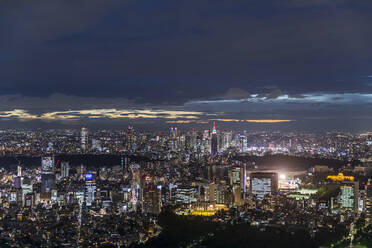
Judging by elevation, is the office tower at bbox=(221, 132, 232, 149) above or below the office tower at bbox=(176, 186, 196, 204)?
above

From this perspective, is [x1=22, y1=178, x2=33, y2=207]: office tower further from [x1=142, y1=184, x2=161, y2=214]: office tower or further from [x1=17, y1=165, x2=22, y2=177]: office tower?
[x1=142, y1=184, x2=161, y2=214]: office tower

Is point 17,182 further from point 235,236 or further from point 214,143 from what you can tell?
point 214,143

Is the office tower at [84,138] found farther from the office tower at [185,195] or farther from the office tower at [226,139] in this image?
the office tower at [185,195]

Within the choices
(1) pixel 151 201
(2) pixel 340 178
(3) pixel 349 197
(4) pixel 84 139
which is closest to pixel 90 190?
(1) pixel 151 201

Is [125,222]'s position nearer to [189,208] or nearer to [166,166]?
[189,208]

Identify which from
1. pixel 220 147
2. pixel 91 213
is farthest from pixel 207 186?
pixel 220 147

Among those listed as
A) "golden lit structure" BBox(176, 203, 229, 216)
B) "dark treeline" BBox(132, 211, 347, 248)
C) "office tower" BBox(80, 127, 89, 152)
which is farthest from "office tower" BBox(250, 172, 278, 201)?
"office tower" BBox(80, 127, 89, 152)
